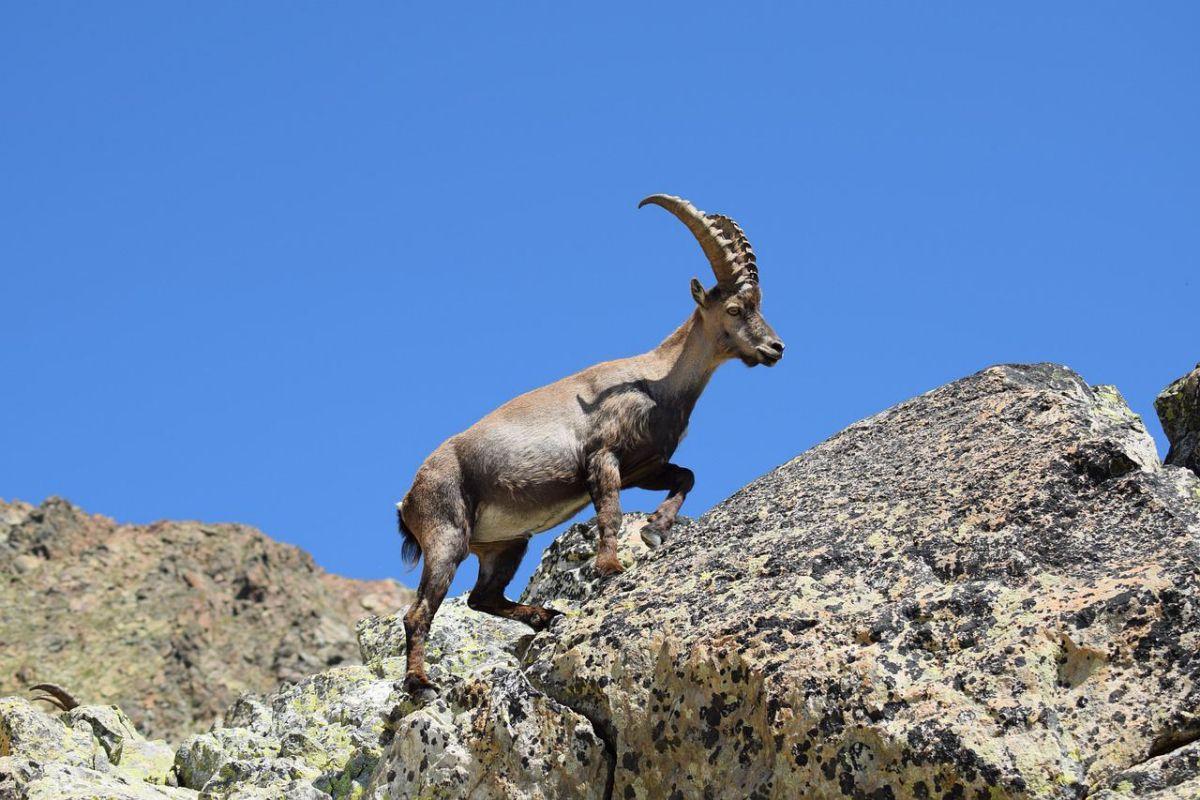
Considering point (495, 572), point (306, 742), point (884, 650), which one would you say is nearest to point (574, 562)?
point (495, 572)

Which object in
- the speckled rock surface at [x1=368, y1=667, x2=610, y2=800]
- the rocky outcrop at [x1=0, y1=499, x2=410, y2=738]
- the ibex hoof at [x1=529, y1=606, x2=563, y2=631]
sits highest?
the rocky outcrop at [x1=0, y1=499, x2=410, y2=738]

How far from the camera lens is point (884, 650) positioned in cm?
829

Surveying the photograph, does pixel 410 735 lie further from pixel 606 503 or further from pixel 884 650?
pixel 606 503

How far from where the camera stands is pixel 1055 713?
7.65 meters

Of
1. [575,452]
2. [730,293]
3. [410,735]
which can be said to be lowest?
[410,735]

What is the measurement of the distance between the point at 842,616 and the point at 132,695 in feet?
147

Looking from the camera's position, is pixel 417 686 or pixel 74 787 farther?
pixel 417 686

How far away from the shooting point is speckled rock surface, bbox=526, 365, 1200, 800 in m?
7.64

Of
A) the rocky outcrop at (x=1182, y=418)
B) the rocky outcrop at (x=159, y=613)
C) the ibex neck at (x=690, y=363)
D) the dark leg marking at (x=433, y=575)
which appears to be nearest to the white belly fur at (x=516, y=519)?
the dark leg marking at (x=433, y=575)

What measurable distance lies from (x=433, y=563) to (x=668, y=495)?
1.97 metres

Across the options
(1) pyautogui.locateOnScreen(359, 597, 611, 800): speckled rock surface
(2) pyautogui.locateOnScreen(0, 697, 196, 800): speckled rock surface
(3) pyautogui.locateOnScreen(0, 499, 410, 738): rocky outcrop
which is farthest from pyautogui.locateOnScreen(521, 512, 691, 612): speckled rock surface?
(3) pyautogui.locateOnScreen(0, 499, 410, 738): rocky outcrop

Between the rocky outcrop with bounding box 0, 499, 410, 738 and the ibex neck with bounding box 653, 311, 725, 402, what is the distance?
37258 mm

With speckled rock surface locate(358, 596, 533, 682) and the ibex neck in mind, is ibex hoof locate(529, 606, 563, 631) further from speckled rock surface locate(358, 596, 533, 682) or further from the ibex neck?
the ibex neck

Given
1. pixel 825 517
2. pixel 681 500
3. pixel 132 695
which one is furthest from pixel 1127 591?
pixel 132 695
